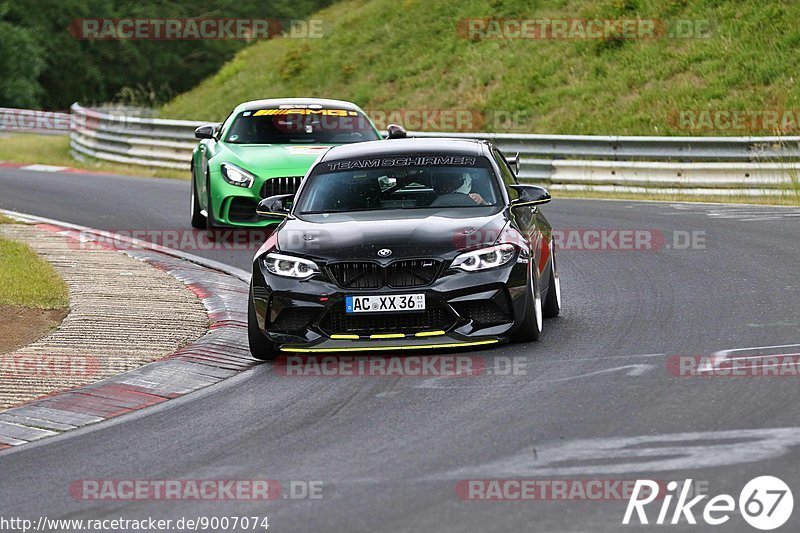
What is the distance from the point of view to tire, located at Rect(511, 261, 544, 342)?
9586mm

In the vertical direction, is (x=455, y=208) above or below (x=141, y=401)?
above

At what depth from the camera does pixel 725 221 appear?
58.0ft

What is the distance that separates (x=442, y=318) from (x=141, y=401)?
2003mm

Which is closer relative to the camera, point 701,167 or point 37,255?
point 37,255

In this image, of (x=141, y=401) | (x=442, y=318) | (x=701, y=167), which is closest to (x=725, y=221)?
(x=701, y=167)

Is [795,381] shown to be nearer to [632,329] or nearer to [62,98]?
[632,329]

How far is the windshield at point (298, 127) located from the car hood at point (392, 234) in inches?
274

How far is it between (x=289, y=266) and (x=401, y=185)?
5.02ft

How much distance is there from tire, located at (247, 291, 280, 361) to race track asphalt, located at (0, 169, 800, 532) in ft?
0.60
